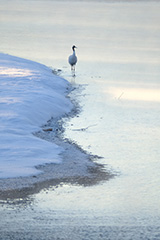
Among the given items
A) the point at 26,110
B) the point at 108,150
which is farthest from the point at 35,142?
the point at 26,110

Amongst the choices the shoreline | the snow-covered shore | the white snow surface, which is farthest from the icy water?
the white snow surface

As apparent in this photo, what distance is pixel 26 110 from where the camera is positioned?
11.8 m

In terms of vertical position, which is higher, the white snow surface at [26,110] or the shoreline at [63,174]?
the white snow surface at [26,110]

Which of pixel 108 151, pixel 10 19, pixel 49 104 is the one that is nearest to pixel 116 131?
pixel 108 151

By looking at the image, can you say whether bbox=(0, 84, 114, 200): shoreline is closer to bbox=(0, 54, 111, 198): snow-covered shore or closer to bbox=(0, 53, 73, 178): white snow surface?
bbox=(0, 54, 111, 198): snow-covered shore

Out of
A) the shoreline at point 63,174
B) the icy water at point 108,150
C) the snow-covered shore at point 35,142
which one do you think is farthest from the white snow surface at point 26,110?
the icy water at point 108,150

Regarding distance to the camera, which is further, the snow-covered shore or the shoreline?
the snow-covered shore

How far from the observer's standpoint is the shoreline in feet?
25.3

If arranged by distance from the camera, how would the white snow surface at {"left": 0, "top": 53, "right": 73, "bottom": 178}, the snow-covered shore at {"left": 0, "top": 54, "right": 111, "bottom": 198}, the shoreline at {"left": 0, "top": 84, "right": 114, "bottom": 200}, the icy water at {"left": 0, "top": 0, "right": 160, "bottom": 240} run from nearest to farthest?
1. the icy water at {"left": 0, "top": 0, "right": 160, "bottom": 240}
2. the shoreline at {"left": 0, "top": 84, "right": 114, "bottom": 200}
3. the snow-covered shore at {"left": 0, "top": 54, "right": 111, "bottom": 198}
4. the white snow surface at {"left": 0, "top": 53, "right": 73, "bottom": 178}

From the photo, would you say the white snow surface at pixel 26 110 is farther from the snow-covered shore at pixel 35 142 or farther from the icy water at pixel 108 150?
the icy water at pixel 108 150

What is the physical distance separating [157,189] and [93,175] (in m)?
1.08

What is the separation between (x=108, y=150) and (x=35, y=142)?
4.41 ft

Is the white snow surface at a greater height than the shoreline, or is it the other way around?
the white snow surface

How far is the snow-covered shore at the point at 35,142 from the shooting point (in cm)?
816
